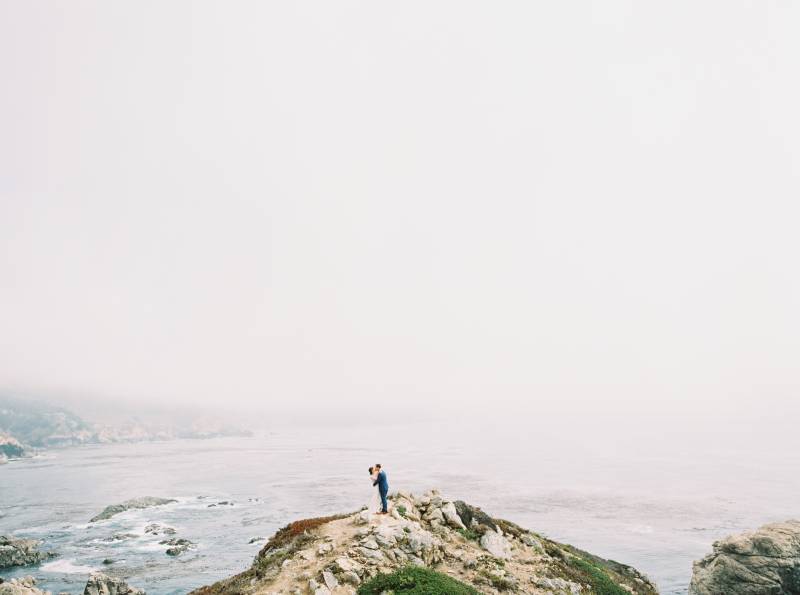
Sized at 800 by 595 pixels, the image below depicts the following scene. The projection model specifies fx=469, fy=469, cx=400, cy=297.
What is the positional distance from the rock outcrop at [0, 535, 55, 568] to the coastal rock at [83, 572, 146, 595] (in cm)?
2263

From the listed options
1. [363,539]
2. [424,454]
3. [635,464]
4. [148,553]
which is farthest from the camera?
[424,454]

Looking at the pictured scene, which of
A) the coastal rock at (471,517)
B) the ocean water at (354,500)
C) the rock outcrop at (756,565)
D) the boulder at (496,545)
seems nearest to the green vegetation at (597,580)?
the boulder at (496,545)

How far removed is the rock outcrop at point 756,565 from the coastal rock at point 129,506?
285 feet

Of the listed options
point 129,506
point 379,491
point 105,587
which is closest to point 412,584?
point 379,491

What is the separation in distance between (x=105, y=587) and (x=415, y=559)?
113ft

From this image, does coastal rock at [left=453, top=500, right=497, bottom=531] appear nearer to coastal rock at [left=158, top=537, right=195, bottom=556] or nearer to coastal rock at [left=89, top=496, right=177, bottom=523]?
coastal rock at [left=158, top=537, right=195, bottom=556]

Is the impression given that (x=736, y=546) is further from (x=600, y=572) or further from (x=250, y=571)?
(x=250, y=571)

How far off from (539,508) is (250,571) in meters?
78.7

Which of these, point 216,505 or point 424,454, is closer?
point 216,505

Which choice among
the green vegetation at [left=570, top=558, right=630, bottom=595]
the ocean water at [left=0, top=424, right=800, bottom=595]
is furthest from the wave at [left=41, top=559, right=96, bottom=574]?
the green vegetation at [left=570, top=558, right=630, bottom=595]

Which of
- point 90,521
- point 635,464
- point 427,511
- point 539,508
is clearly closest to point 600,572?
point 427,511

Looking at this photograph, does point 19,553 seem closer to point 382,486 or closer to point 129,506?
point 129,506

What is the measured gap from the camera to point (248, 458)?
195 meters

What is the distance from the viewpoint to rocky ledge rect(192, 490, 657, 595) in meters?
19.4
